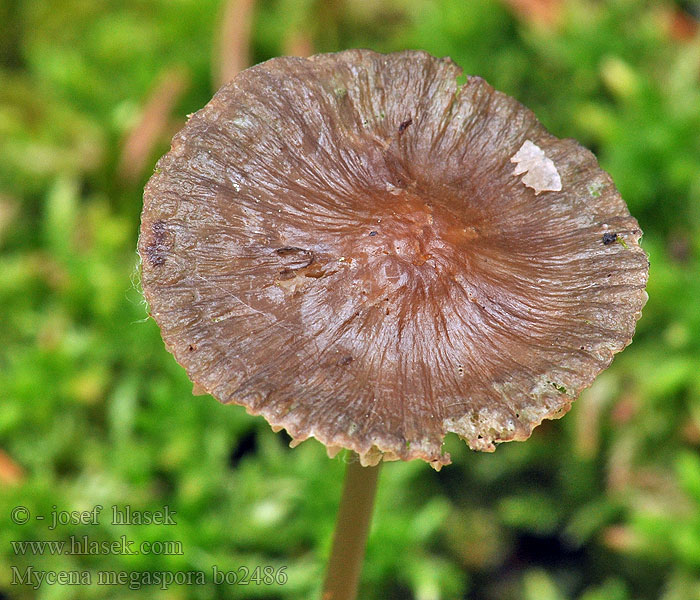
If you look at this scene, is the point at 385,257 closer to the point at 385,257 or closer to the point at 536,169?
the point at 385,257

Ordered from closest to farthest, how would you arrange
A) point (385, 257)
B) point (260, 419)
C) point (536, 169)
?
point (385, 257)
point (536, 169)
point (260, 419)

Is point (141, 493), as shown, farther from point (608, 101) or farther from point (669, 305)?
point (608, 101)

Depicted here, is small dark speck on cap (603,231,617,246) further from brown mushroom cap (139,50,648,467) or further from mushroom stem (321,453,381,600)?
mushroom stem (321,453,381,600)

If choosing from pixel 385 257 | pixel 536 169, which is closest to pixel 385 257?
pixel 385 257

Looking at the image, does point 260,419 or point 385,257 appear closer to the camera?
point 385,257

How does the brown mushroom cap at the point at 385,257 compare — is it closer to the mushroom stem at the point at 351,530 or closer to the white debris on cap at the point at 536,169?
the white debris on cap at the point at 536,169

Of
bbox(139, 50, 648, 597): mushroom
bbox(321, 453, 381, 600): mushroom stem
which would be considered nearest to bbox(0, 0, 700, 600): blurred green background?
bbox(321, 453, 381, 600): mushroom stem


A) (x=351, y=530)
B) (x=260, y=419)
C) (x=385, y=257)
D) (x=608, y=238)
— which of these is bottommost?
(x=351, y=530)
